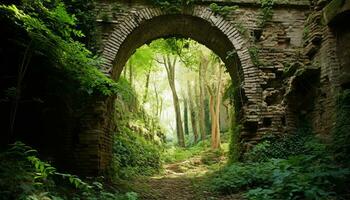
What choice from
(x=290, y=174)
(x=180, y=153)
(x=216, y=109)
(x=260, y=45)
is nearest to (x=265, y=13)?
(x=260, y=45)

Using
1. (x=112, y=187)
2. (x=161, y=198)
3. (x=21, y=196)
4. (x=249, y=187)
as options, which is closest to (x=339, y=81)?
(x=249, y=187)

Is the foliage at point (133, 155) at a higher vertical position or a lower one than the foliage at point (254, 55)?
lower

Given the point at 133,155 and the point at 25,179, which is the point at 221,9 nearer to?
the point at 133,155

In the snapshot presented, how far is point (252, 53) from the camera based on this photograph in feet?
34.7

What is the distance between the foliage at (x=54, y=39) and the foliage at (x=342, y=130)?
478 cm

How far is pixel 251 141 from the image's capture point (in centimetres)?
1033

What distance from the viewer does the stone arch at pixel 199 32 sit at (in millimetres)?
10250

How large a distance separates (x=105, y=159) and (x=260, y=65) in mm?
5409

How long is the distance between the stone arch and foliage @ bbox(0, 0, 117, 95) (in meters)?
3.27

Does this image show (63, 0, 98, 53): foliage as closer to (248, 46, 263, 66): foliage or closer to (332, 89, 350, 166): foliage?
(248, 46, 263, 66): foliage

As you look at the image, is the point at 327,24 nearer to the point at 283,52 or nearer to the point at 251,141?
the point at 283,52

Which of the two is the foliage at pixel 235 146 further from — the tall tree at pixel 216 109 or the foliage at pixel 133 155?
the tall tree at pixel 216 109

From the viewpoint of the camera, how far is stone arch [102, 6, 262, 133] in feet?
33.6

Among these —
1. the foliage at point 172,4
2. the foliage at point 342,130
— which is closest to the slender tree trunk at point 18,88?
the foliage at point 172,4
